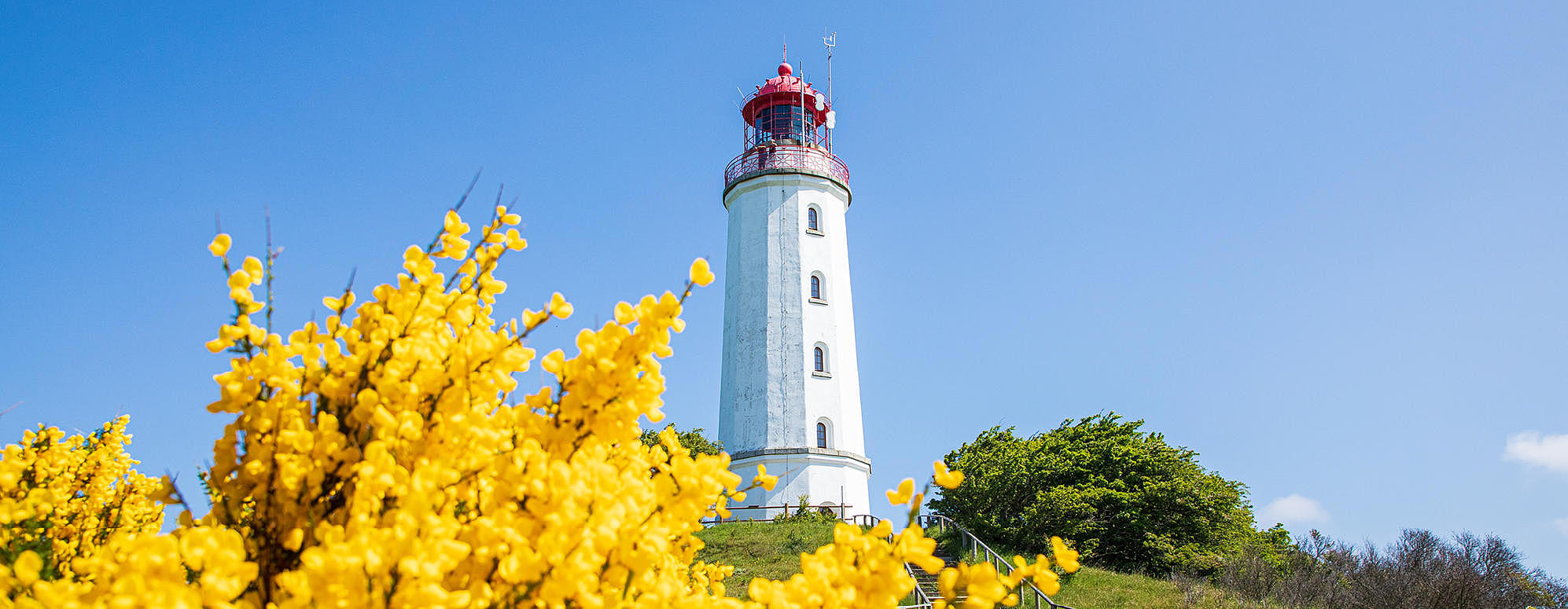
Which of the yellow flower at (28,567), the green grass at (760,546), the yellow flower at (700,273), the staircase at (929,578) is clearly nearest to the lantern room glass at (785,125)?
the green grass at (760,546)

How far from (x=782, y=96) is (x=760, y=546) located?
563 inches

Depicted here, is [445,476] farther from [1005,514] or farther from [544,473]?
[1005,514]

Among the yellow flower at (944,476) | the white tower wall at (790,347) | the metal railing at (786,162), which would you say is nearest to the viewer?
the yellow flower at (944,476)

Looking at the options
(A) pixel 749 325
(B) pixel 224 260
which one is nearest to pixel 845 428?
(A) pixel 749 325

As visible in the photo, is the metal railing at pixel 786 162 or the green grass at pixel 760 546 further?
the metal railing at pixel 786 162

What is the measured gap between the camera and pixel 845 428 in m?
24.7

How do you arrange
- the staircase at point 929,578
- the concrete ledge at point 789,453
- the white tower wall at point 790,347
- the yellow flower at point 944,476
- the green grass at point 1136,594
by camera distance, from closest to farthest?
1. the yellow flower at point 944,476
2. the green grass at point 1136,594
3. the staircase at point 929,578
4. the concrete ledge at point 789,453
5. the white tower wall at point 790,347

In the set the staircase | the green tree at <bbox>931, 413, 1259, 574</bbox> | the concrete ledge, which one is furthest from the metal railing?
the staircase

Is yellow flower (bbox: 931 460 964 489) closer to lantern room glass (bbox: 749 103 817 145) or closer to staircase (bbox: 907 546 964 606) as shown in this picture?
staircase (bbox: 907 546 964 606)

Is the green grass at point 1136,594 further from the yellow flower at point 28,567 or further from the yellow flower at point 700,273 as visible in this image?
the yellow flower at point 28,567

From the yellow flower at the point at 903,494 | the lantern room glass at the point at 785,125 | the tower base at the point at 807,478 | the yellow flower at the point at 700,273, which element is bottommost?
the yellow flower at the point at 903,494

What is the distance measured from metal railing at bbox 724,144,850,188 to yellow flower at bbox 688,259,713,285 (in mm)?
24038

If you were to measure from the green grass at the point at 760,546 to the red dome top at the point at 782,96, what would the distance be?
12739 mm

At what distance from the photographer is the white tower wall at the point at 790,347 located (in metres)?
23.8
